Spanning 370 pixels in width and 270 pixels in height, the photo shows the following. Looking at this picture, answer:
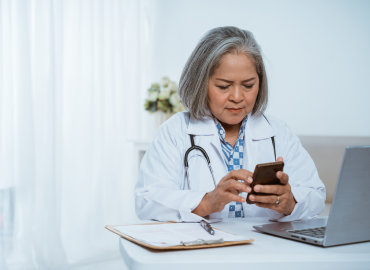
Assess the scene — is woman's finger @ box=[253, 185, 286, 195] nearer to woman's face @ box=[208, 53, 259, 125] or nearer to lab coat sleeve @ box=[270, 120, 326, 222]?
lab coat sleeve @ box=[270, 120, 326, 222]

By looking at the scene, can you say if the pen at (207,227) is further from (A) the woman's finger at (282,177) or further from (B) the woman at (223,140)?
(A) the woman's finger at (282,177)

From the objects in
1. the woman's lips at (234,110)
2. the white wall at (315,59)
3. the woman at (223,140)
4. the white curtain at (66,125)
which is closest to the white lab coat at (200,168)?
the woman at (223,140)

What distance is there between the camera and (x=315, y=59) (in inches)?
105

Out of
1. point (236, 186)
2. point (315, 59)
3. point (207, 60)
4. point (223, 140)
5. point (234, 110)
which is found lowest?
point (236, 186)

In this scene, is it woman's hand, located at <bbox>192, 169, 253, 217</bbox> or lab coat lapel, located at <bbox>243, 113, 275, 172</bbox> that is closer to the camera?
woman's hand, located at <bbox>192, 169, 253, 217</bbox>

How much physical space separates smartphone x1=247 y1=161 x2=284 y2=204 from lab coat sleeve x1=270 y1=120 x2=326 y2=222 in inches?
9.0

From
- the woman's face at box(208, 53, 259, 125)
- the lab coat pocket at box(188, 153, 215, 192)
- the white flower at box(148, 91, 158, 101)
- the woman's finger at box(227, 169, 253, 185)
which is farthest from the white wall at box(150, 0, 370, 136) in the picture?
the woman's finger at box(227, 169, 253, 185)

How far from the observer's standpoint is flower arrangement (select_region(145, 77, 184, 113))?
2947mm

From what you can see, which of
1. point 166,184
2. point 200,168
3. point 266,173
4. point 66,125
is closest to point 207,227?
point 266,173

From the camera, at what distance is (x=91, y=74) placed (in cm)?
292

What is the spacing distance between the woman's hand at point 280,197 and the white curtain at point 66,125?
75.2 inches

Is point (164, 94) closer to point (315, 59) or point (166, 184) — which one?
point (315, 59)

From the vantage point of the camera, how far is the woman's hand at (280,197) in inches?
38.9

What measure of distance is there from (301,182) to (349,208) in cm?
58
